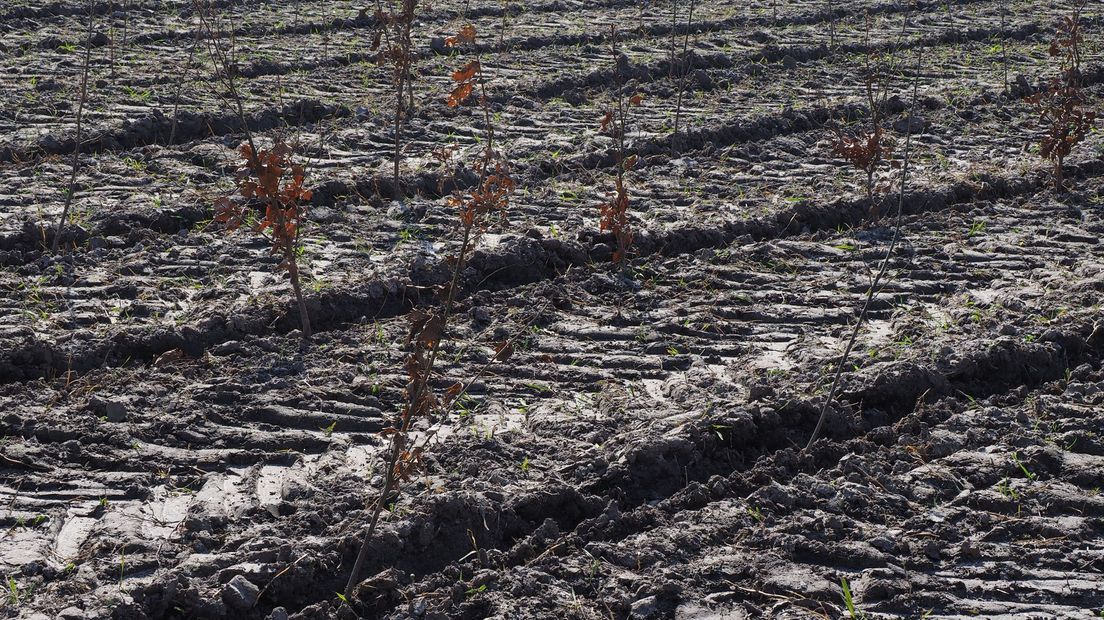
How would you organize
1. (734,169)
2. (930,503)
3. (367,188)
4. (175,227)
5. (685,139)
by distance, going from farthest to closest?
1. (685,139)
2. (734,169)
3. (367,188)
4. (175,227)
5. (930,503)

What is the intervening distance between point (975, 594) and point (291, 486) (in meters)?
2.39

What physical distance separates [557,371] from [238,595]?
1.83 meters

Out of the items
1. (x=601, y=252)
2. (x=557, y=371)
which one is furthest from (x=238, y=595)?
(x=601, y=252)

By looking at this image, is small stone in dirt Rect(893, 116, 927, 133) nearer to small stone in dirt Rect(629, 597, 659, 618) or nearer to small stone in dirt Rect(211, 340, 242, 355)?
small stone in dirt Rect(211, 340, 242, 355)

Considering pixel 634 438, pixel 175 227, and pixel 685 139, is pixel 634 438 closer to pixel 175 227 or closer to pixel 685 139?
pixel 175 227

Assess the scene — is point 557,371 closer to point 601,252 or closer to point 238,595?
point 601,252

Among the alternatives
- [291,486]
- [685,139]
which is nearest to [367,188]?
[685,139]

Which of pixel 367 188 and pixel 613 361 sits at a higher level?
pixel 367 188

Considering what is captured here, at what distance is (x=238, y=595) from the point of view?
3.21 m

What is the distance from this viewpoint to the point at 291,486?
3742 mm

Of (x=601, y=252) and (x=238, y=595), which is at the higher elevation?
(x=601, y=252)

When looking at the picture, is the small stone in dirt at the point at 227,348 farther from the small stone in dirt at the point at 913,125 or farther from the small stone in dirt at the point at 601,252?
the small stone in dirt at the point at 913,125

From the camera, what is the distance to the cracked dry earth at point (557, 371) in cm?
337

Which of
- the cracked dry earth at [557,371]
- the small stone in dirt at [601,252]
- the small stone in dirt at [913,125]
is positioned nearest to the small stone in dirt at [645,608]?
the cracked dry earth at [557,371]
